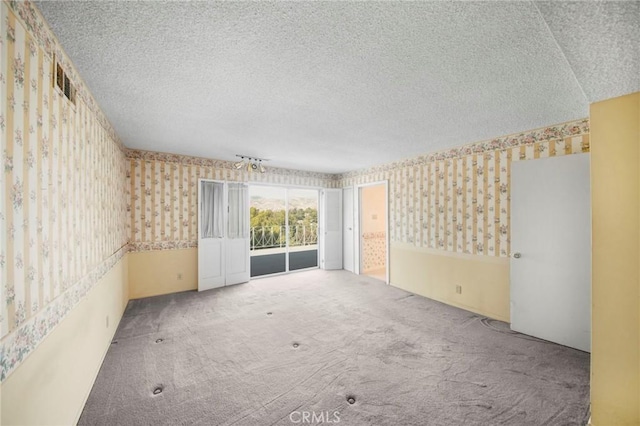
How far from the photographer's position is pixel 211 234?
4781mm

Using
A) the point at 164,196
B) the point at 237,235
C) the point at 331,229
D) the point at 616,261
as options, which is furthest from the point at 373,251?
the point at 616,261

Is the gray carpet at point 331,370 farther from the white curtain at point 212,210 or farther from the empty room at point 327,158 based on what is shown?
the white curtain at point 212,210

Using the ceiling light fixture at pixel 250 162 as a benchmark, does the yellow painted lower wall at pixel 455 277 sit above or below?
below

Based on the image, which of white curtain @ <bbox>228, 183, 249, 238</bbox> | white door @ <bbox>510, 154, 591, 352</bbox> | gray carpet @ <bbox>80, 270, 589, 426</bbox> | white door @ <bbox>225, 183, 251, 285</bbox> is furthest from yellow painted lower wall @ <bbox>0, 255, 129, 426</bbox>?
white door @ <bbox>510, 154, 591, 352</bbox>

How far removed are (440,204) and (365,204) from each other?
2652 mm

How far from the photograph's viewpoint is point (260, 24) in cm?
135

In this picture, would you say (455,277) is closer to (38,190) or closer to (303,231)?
(38,190)

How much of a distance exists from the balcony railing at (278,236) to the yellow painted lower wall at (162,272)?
11.0 ft

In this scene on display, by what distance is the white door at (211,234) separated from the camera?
4.64m

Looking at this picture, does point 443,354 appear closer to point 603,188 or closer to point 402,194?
point 603,188

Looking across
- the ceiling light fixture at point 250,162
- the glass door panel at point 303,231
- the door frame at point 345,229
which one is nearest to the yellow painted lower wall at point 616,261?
the ceiling light fixture at point 250,162

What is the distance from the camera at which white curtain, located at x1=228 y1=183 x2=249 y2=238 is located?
5.01m

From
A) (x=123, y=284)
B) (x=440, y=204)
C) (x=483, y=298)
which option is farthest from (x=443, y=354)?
(x=123, y=284)

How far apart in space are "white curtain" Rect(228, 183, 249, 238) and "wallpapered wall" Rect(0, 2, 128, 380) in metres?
2.85
